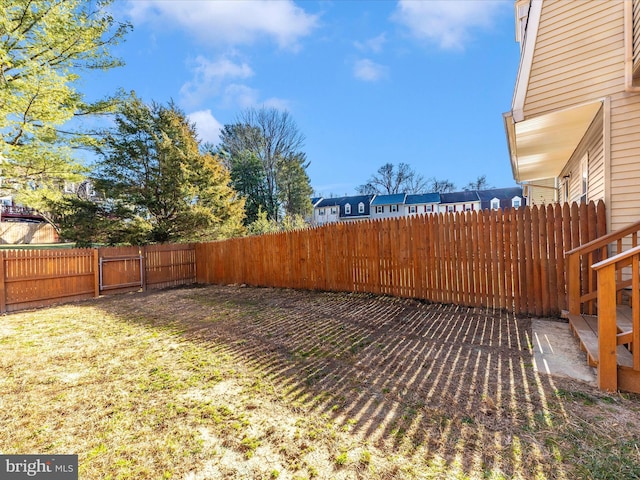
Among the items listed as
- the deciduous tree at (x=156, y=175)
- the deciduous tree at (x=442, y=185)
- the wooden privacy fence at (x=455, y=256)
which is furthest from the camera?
the deciduous tree at (x=442, y=185)

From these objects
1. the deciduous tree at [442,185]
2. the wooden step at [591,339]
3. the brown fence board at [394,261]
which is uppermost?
the deciduous tree at [442,185]

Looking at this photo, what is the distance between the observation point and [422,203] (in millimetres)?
39781

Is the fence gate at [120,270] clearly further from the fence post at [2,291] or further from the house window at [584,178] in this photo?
the house window at [584,178]

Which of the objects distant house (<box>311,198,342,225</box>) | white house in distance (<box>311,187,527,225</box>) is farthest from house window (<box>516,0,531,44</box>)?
distant house (<box>311,198,342,225</box>)

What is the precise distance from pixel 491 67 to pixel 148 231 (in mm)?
18915

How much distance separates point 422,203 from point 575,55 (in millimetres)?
36574

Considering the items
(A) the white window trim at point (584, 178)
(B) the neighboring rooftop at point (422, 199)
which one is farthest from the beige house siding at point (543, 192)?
(B) the neighboring rooftop at point (422, 199)

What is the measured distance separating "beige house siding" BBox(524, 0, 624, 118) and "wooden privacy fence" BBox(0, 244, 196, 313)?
12.0 metres

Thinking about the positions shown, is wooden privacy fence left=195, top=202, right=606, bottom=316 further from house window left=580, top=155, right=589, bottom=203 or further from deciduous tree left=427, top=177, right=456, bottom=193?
deciduous tree left=427, top=177, right=456, bottom=193

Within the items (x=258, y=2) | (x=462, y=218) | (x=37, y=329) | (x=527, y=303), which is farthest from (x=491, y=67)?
(x=37, y=329)

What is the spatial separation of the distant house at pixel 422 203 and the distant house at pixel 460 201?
1.06 m

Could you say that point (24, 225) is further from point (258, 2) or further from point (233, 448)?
point (233, 448)

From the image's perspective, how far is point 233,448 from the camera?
192 centimetres

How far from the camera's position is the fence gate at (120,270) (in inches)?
374
